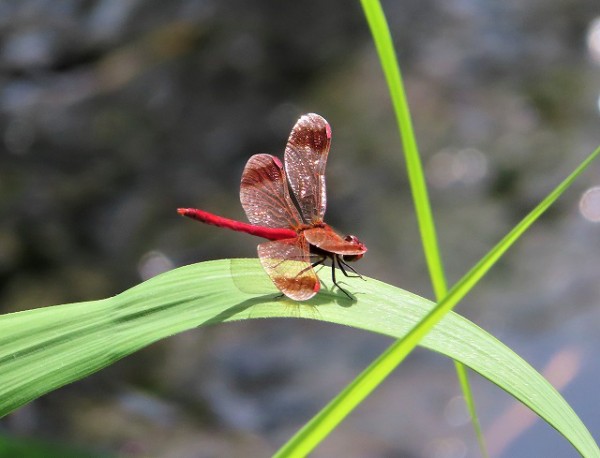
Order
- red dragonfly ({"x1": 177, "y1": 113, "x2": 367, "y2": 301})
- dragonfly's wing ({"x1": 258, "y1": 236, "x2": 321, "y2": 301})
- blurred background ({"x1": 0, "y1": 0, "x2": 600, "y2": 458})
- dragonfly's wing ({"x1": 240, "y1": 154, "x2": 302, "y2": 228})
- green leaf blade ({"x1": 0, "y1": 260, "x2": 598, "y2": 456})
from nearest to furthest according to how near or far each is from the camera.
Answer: green leaf blade ({"x1": 0, "y1": 260, "x2": 598, "y2": 456})
dragonfly's wing ({"x1": 258, "y1": 236, "x2": 321, "y2": 301})
red dragonfly ({"x1": 177, "y1": 113, "x2": 367, "y2": 301})
dragonfly's wing ({"x1": 240, "y1": 154, "x2": 302, "y2": 228})
blurred background ({"x1": 0, "y1": 0, "x2": 600, "y2": 458})

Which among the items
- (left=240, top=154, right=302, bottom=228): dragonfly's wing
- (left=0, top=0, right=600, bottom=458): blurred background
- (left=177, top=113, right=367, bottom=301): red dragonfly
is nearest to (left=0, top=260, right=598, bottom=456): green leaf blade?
(left=177, top=113, right=367, bottom=301): red dragonfly

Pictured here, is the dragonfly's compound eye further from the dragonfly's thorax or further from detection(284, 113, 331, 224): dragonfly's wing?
detection(284, 113, 331, 224): dragonfly's wing

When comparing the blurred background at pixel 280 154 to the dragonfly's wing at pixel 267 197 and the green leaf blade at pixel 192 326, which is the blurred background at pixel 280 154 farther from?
the green leaf blade at pixel 192 326

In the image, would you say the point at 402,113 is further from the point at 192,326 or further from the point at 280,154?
the point at 280,154

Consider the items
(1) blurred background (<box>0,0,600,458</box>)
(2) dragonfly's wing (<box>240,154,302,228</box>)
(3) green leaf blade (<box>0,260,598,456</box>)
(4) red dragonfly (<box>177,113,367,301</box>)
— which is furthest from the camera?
(1) blurred background (<box>0,0,600,458</box>)

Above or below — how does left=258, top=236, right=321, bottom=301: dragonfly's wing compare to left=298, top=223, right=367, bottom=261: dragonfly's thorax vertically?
below

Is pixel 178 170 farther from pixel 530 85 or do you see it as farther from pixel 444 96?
pixel 530 85

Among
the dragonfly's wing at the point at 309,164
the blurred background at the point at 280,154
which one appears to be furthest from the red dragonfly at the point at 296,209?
the blurred background at the point at 280,154
